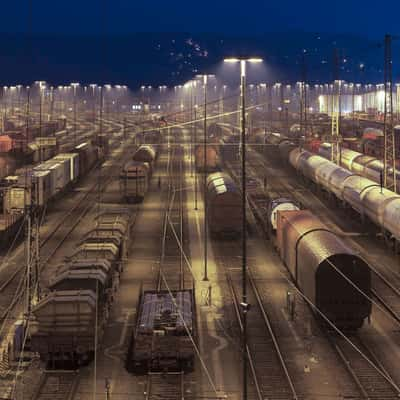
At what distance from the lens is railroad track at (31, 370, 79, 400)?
58.2ft

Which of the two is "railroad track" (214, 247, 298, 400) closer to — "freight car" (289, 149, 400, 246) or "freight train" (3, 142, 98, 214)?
"freight car" (289, 149, 400, 246)

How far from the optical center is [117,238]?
2872 centimetres

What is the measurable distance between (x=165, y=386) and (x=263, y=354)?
12.7 feet

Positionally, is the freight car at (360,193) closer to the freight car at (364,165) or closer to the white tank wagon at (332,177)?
the white tank wagon at (332,177)

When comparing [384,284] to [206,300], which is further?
[384,284]

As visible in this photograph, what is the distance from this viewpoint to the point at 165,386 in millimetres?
18234

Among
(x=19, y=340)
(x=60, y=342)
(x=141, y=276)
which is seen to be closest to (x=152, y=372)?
(x=60, y=342)

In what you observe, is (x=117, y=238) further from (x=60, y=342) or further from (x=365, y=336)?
(x=365, y=336)

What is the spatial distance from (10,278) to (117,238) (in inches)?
214

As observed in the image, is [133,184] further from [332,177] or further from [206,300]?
[206,300]

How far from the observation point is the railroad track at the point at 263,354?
18.0 metres

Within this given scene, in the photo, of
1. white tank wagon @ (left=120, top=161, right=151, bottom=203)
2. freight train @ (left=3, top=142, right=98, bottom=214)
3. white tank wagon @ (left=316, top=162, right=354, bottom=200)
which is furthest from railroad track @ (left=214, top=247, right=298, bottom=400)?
white tank wagon @ (left=120, top=161, right=151, bottom=203)

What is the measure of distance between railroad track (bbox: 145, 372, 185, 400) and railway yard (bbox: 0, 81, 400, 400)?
0.18 feet

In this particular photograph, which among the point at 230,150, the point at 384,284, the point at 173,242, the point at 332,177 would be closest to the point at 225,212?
the point at 173,242
